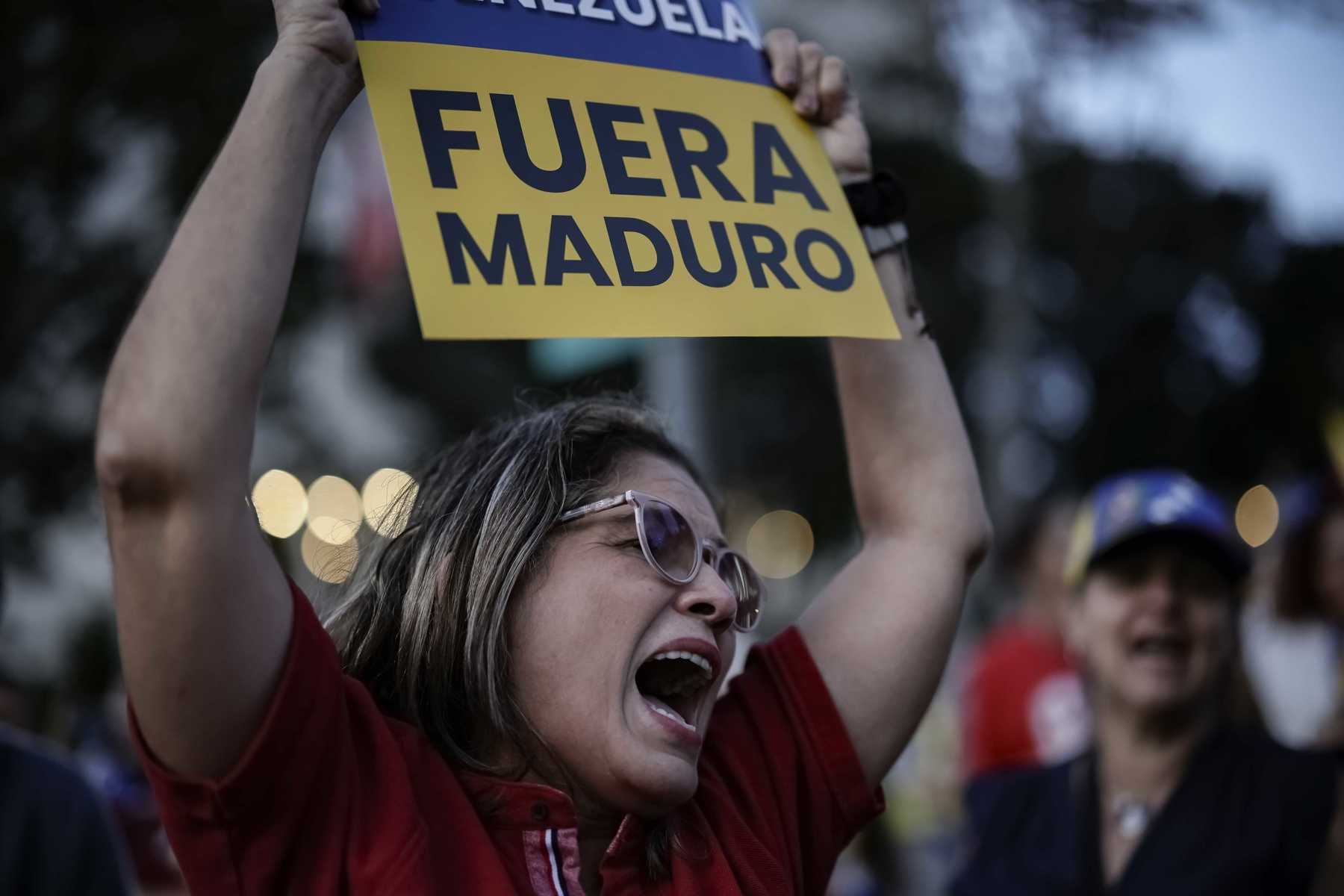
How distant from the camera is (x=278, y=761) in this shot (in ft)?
4.89

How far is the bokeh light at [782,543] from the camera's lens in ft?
83.2

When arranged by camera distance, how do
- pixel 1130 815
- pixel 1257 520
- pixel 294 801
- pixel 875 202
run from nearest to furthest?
pixel 294 801, pixel 875 202, pixel 1130 815, pixel 1257 520

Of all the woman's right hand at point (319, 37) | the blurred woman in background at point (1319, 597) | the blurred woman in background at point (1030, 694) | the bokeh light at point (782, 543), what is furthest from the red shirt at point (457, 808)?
the bokeh light at point (782, 543)

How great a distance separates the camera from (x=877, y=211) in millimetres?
2277

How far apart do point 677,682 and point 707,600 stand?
0.17m

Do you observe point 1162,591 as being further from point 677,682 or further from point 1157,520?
point 677,682

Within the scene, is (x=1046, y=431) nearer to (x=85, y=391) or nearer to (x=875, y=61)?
(x=875, y=61)

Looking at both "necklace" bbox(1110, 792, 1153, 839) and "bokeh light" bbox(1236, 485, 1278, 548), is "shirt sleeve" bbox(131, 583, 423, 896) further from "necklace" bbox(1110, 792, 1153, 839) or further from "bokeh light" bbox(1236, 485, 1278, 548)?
"bokeh light" bbox(1236, 485, 1278, 548)

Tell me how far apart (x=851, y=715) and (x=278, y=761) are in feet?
2.85

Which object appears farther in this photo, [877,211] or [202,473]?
[877,211]

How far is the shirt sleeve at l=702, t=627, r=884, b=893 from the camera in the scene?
1962 mm

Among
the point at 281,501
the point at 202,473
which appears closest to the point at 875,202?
the point at 202,473

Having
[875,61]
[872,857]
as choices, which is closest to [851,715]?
[872,857]

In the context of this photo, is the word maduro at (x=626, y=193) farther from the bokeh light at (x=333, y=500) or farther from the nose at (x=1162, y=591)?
the bokeh light at (x=333, y=500)
